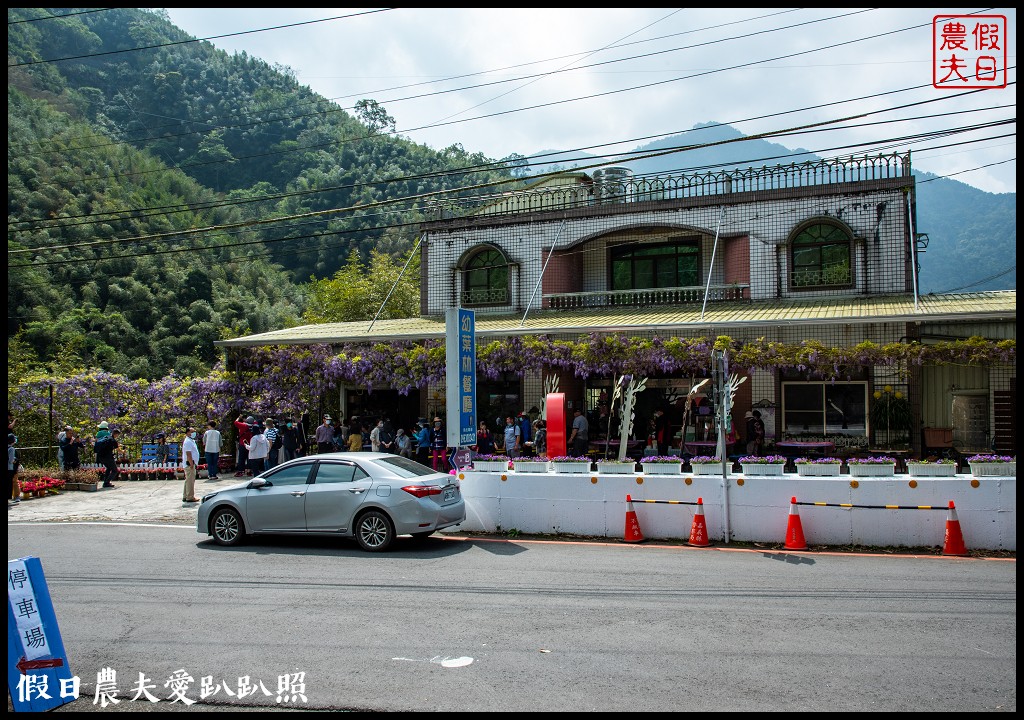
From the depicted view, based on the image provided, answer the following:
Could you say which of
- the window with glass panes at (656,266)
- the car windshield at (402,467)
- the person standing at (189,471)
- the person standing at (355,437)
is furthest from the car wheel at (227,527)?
the window with glass panes at (656,266)

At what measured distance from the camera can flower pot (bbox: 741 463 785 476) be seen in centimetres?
1248

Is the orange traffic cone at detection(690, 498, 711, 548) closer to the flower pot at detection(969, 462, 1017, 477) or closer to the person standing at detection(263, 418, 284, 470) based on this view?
the flower pot at detection(969, 462, 1017, 477)

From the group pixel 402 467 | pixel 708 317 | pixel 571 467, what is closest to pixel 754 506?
pixel 571 467

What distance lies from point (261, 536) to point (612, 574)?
6.15 meters

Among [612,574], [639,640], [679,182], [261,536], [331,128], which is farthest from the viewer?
[331,128]

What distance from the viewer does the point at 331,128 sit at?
9506cm

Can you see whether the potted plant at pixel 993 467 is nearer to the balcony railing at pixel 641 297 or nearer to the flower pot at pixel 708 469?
the flower pot at pixel 708 469

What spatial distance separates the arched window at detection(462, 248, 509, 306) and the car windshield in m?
14.1

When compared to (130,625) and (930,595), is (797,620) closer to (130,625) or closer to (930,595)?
(930,595)

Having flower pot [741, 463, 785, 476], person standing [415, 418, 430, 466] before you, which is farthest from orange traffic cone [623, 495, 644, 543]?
person standing [415, 418, 430, 466]

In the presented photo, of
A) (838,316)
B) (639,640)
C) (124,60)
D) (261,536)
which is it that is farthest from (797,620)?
(124,60)

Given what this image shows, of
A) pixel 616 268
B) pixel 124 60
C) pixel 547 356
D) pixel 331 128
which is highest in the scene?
pixel 124 60

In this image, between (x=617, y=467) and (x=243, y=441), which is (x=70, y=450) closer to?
(x=243, y=441)

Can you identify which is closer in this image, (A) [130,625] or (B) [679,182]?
(A) [130,625]
